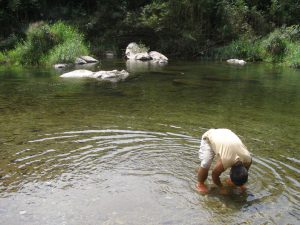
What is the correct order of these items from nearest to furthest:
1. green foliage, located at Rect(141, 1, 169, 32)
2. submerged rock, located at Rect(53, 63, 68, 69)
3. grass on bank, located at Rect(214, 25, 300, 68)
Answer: submerged rock, located at Rect(53, 63, 68, 69)
grass on bank, located at Rect(214, 25, 300, 68)
green foliage, located at Rect(141, 1, 169, 32)

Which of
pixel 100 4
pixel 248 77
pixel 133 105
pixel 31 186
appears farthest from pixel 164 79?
pixel 100 4

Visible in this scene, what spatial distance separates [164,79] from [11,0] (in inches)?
797

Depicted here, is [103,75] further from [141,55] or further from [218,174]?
[218,174]

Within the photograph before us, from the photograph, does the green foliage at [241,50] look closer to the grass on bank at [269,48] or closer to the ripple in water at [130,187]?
the grass on bank at [269,48]

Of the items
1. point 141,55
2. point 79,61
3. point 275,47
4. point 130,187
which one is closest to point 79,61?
point 79,61

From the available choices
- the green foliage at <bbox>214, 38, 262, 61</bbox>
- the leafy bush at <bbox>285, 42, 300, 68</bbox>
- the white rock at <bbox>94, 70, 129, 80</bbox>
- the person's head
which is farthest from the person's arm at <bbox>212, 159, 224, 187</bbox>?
the green foliage at <bbox>214, 38, 262, 61</bbox>

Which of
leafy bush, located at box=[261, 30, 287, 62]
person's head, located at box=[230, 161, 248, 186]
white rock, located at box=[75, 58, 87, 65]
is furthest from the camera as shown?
leafy bush, located at box=[261, 30, 287, 62]

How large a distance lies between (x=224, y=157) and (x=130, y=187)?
159cm

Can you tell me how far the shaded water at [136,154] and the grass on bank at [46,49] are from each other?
10.1 m

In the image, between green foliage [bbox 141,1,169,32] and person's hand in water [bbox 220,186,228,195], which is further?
green foliage [bbox 141,1,169,32]

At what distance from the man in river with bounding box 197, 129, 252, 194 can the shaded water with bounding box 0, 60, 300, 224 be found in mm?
285

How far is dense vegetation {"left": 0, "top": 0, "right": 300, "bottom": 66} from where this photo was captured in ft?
103

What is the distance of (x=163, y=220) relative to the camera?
5090mm

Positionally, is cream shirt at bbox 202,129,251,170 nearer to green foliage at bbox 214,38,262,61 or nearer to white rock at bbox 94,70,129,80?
white rock at bbox 94,70,129,80
